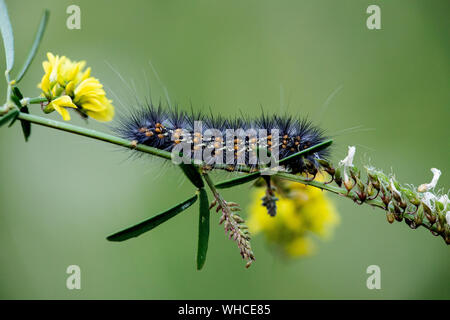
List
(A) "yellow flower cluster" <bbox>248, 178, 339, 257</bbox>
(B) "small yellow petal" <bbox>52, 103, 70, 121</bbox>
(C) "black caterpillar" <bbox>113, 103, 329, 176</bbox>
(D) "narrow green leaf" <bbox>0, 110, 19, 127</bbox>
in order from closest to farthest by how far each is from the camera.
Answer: (D) "narrow green leaf" <bbox>0, 110, 19, 127</bbox>
(B) "small yellow petal" <bbox>52, 103, 70, 121</bbox>
(C) "black caterpillar" <bbox>113, 103, 329, 176</bbox>
(A) "yellow flower cluster" <bbox>248, 178, 339, 257</bbox>

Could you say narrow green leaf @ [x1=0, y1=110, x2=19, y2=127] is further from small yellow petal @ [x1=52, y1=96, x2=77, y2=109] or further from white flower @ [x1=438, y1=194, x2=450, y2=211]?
white flower @ [x1=438, y1=194, x2=450, y2=211]

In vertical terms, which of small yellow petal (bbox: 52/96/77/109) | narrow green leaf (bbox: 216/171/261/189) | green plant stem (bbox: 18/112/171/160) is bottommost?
narrow green leaf (bbox: 216/171/261/189)

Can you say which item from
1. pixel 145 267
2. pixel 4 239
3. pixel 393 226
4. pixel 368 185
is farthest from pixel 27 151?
pixel 368 185

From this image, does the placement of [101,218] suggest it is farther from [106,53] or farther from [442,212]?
[442,212]

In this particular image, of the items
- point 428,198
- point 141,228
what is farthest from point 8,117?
point 428,198

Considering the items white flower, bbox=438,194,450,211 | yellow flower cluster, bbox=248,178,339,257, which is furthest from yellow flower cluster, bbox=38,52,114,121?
white flower, bbox=438,194,450,211

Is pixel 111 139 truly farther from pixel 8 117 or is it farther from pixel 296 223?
pixel 296 223

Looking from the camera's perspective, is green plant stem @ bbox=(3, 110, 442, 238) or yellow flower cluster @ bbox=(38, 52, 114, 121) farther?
yellow flower cluster @ bbox=(38, 52, 114, 121)
